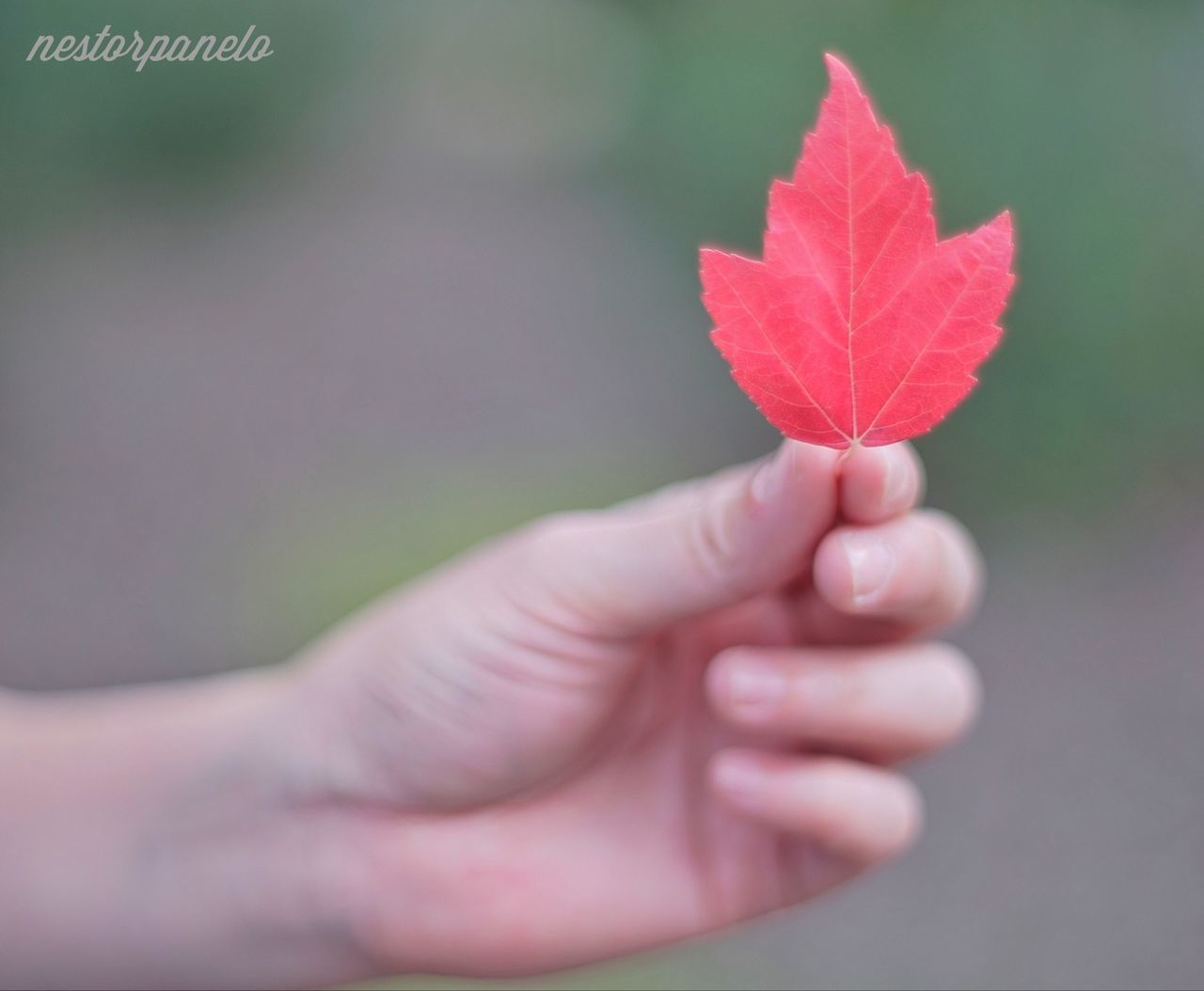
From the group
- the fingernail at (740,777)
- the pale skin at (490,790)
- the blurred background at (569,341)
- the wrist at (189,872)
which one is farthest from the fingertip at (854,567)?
the blurred background at (569,341)

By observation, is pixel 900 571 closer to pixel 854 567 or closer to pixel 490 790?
pixel 854 567

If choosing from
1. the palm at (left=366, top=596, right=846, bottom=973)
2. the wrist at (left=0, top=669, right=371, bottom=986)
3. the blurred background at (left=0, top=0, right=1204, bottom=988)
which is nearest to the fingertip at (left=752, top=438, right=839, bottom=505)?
the palm at (left=366, top=596, right=846, bottom=973)


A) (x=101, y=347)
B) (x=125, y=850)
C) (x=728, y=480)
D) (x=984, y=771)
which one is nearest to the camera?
(x=728, y=480)

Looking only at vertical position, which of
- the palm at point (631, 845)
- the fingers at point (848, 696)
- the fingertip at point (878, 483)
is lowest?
the palm at point (631, 845)

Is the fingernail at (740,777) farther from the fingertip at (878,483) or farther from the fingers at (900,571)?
the fingertip at (878,483)

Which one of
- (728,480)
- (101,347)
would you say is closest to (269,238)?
(101,347)

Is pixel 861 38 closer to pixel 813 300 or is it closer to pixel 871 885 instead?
pixel 871 885
